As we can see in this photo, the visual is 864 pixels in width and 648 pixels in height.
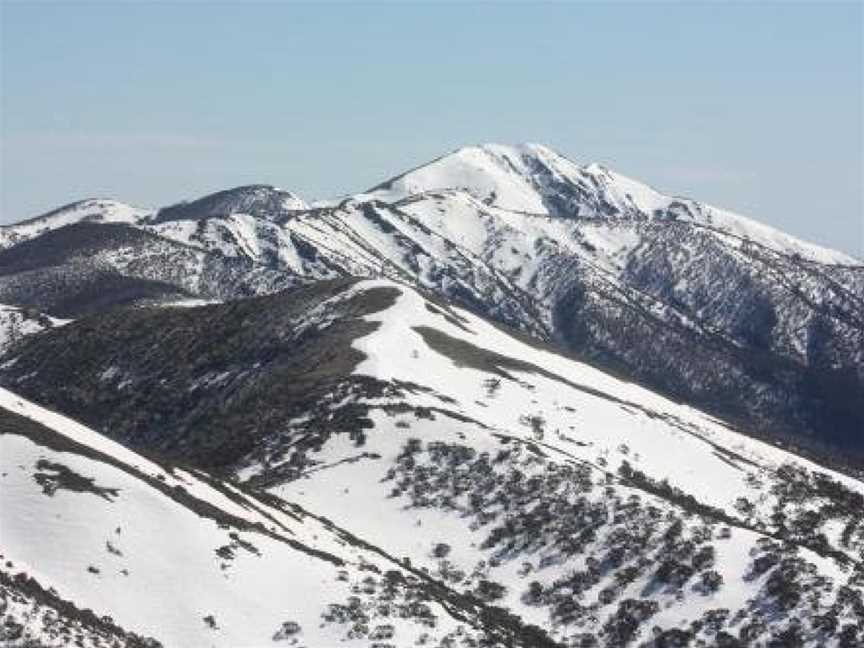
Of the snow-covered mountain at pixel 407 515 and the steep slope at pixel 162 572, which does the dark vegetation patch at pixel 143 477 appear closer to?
the steep slope at pixel 162 572

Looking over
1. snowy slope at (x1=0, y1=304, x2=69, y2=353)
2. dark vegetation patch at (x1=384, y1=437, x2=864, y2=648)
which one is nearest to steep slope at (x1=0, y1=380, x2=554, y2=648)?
dark vegetation patch at (x1=384, y1=437, x2=864, y2=648)

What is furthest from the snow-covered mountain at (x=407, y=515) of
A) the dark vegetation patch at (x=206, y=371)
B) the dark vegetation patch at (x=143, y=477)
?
the dark vegetation patch at (x=206, y=371)

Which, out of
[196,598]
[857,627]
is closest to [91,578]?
[196,598]

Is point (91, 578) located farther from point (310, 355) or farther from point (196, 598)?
point (310, 355)

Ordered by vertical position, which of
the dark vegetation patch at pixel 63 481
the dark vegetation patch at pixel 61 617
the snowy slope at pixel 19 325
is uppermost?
the dark vegetation patch at pixel 63 481

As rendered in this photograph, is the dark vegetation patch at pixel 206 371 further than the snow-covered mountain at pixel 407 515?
Yes

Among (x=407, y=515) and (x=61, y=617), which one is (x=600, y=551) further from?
(x=61, y=617)

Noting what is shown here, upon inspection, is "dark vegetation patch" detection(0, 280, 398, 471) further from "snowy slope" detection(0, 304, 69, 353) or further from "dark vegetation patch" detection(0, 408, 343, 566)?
"dark vegetation patch" detection(0, 408, 343, 566)

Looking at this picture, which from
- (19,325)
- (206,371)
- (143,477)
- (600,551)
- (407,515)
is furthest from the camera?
(19,325)

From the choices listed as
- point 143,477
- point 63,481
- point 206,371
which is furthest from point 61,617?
point 206,371
